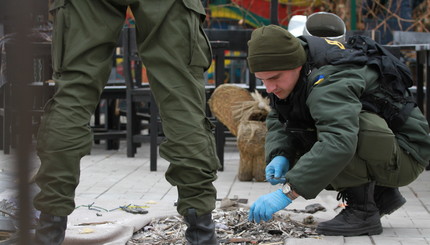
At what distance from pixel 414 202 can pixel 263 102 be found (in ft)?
3.96

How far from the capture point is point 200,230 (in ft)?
7.48

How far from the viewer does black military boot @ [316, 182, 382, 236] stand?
275 cm

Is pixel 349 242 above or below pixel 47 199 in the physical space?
below

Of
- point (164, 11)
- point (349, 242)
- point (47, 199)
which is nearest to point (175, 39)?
point (164, 11)

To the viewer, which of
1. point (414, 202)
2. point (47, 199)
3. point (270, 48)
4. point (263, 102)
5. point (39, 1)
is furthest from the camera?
point (263, 102)

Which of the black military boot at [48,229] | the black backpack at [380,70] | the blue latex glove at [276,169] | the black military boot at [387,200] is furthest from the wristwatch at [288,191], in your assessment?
the black military boot at [48,229]

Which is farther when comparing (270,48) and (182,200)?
(270,48)

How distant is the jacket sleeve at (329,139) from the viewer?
7.84 feet

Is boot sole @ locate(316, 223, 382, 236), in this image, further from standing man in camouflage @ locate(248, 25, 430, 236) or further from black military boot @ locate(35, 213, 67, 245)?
black military boot @ locate(35, 213, 67, 245)

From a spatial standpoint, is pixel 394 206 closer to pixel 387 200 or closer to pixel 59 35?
pixel 387 200

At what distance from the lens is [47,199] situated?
2111 mm

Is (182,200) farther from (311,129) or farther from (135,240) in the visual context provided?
(311,129)

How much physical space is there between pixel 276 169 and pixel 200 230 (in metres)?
Answer: 0.58

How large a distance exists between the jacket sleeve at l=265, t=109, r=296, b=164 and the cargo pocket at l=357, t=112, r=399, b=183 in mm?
346
